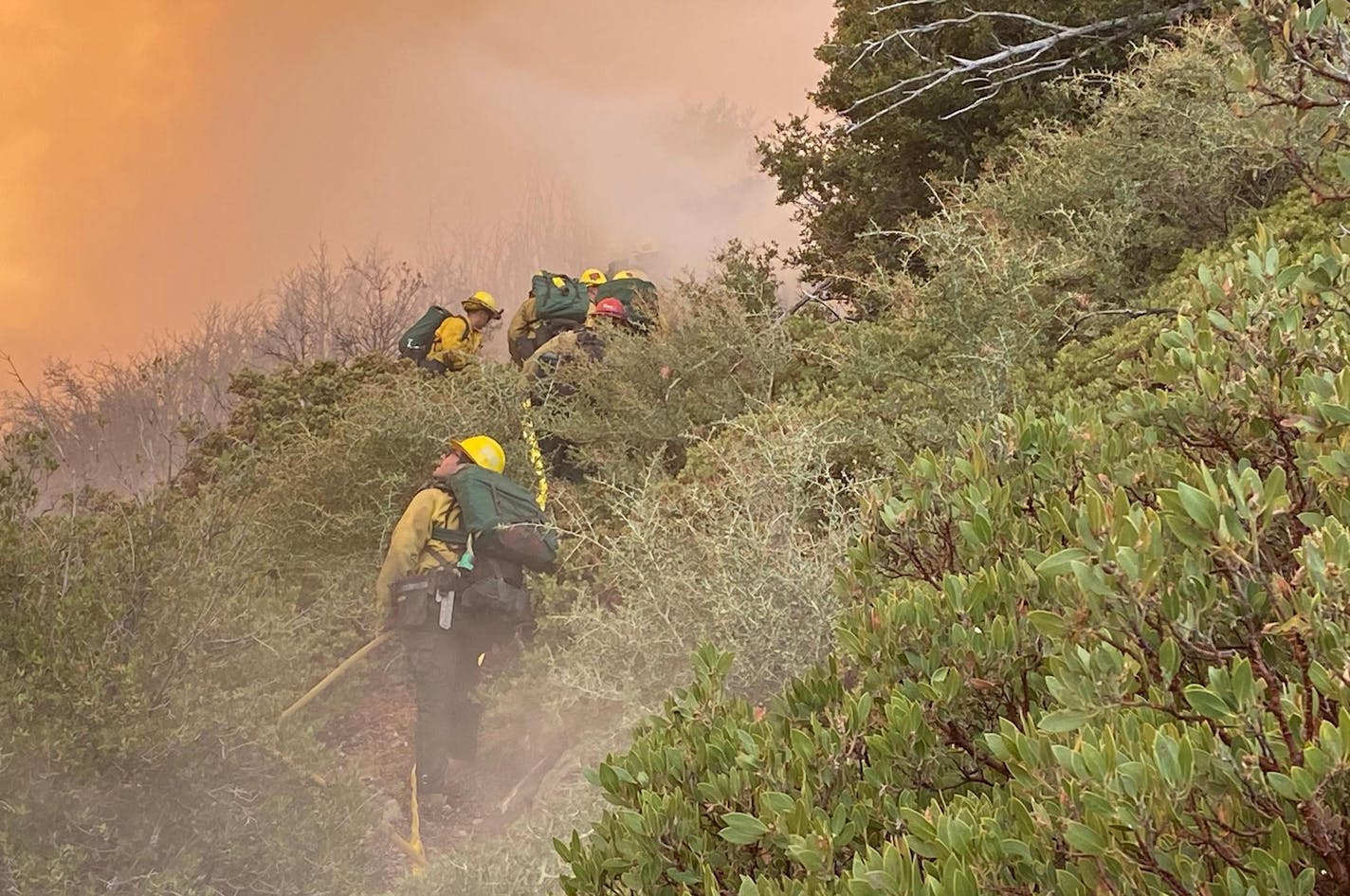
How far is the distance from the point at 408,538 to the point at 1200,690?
4727 millimetres

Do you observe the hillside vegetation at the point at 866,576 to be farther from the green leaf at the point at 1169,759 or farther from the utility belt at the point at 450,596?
the utility belt at the point at 450,596

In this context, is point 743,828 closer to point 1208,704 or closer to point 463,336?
point 1208,704

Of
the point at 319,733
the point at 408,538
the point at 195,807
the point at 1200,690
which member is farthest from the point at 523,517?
the point at 1200,690

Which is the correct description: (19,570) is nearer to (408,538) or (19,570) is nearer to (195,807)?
(195,807)

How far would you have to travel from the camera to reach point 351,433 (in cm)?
629

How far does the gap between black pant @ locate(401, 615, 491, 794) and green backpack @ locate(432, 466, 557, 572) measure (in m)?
0.45

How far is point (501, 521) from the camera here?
5.05 meters

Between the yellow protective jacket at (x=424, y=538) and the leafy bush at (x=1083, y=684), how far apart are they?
12.1ft

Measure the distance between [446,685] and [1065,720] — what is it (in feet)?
15.2

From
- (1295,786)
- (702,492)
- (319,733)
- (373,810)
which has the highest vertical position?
(702,492)

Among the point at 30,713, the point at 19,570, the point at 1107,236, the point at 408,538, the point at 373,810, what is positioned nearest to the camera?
the point at 30,713

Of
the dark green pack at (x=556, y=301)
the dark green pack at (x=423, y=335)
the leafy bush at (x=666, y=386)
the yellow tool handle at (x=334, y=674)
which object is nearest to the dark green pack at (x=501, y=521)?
the yellow tool handle at (x=334, y=674)

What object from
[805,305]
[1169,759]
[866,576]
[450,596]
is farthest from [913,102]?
[1169,759]

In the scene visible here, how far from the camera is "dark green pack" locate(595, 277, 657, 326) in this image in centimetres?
721
